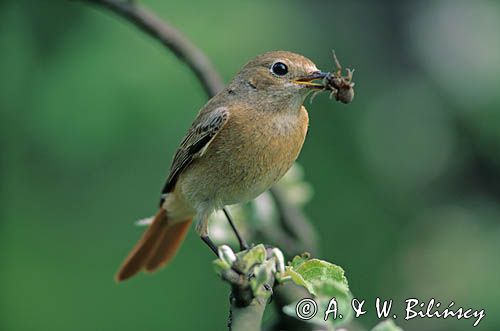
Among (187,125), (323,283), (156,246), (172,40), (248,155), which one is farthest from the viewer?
(187,125)

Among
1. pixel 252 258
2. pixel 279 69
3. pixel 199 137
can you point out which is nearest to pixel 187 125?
pixel 199 137

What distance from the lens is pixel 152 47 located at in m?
4.45

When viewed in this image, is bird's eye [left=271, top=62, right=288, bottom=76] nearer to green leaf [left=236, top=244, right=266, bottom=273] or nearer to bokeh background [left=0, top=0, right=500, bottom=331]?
bokeh background [left=0, top=0, right=500, bottom=331]

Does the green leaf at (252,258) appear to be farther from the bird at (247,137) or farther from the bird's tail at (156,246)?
the bird's tail at (156,246)

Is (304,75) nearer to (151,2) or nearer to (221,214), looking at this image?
(221,214)

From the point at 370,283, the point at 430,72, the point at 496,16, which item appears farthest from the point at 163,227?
the point at 496,16

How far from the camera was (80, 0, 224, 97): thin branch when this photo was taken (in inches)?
133

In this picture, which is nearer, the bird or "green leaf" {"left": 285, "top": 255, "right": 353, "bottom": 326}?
"green leaf" {"left": 285, "top": 255, "right": 353, "bottom": 326}

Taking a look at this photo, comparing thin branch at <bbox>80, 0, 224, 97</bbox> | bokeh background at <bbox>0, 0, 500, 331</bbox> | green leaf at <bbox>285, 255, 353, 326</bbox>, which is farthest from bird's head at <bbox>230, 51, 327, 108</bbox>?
green leaf at <bbox>285, 255, 353, 326</bbox>

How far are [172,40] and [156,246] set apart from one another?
110 centimetres

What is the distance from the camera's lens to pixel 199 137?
3.42 metres

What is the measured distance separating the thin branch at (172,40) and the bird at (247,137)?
0.08 metres

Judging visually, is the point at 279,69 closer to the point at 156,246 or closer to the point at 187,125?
the point at 187,125

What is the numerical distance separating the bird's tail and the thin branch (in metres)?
0.78
